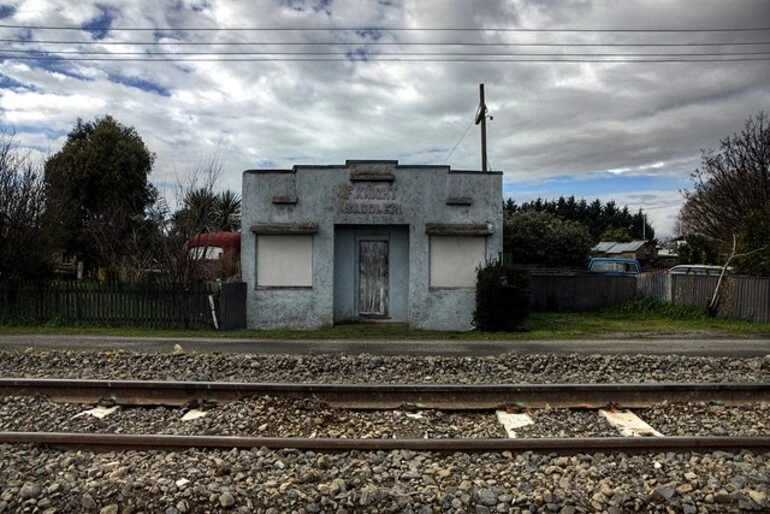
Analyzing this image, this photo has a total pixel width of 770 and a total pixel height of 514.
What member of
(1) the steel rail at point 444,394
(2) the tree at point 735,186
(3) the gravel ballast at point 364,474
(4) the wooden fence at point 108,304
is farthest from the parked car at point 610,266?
(3) the gravel ballast at point 364,474

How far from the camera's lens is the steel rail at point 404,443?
5.57 m

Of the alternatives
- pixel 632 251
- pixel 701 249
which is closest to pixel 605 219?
pixel 632 251

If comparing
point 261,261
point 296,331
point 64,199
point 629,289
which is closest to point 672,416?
point 296,331

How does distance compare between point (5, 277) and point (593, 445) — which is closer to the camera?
point (593, 445)

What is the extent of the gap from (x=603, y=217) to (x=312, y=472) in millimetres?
104046

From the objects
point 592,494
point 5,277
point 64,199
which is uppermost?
point 64,199

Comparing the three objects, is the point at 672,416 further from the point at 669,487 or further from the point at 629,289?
the point at 629,289

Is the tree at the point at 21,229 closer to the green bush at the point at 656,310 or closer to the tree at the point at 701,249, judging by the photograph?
the green bush at the point at 656,310

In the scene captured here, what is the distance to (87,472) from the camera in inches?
199

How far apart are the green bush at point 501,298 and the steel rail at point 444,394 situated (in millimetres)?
7961

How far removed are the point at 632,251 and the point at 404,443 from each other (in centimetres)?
7099

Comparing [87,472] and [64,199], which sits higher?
[64,199]

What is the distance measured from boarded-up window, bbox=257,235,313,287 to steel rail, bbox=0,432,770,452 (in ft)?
35.5

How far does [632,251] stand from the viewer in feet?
230
